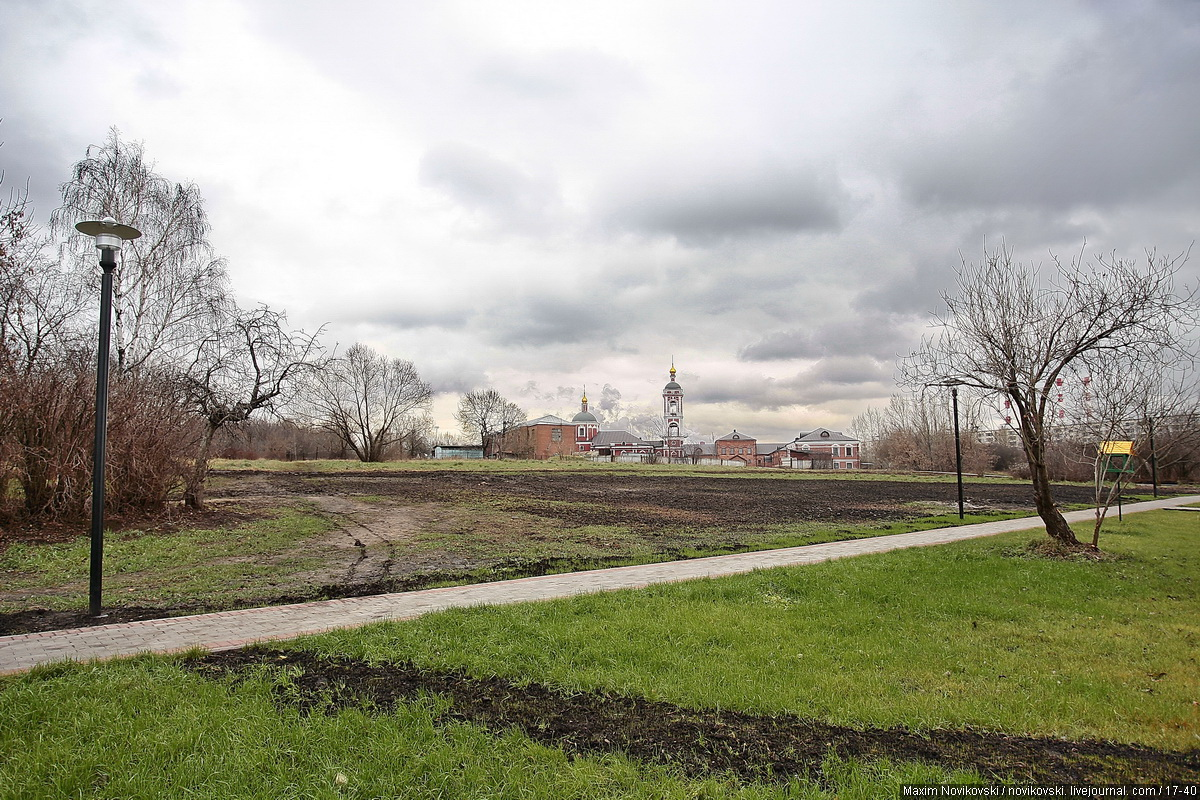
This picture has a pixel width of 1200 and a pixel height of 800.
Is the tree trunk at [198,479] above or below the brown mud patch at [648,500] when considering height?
above

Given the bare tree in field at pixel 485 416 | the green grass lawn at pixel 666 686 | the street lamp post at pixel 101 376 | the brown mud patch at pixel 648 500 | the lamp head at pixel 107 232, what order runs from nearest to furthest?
the green grass lawn at pixel 666 686 → the street lamp post at pixel 101 376 → the lamp head at pixel 107 232 → the brown mud patch at pixel 648 500 → the bare tree in field at pixel 485 416

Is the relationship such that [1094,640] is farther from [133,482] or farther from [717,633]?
[133,482]

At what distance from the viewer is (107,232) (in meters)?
6.82

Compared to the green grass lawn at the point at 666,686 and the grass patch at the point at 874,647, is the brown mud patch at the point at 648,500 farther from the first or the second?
the green grass lawn at the point at 666,686

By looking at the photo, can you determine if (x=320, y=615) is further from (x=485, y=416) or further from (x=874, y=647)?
(x=485, y=416)

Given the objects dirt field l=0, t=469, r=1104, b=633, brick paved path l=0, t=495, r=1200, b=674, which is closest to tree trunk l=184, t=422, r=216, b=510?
dirt field l=0, t=469, r=1104, b=633

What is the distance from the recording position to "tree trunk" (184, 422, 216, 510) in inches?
565

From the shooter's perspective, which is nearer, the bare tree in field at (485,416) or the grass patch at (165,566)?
the grass patch at (165,566)

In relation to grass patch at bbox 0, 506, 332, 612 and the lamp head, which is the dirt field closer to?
grass patch at bbox 0, 506, 332, 612

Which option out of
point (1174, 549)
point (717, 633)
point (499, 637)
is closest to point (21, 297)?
point (499, 637)

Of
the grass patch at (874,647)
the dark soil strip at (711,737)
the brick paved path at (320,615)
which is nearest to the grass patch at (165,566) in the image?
the brick paved path at (320,615)

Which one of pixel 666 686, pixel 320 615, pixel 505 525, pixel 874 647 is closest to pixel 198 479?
pixel 505 525

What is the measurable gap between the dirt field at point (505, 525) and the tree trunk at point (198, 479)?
55 cm

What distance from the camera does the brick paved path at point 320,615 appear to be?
5234 millimetres
